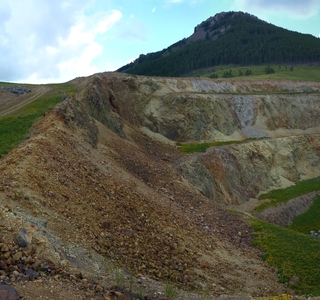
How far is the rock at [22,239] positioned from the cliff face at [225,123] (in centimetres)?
2543

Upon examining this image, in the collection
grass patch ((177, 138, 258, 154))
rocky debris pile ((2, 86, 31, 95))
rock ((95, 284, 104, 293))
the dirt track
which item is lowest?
rock ((95, 284, 104, 293))

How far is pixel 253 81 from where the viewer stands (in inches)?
2734

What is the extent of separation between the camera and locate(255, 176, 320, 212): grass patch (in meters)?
40.3

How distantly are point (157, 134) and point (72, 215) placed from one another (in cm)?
3328

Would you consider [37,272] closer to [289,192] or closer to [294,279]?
[294,279]

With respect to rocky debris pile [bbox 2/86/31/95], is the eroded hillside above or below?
below

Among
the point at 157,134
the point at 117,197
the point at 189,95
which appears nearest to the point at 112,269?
the point at 117,197

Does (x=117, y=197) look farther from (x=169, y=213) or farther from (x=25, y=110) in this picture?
(x=25, y=110)

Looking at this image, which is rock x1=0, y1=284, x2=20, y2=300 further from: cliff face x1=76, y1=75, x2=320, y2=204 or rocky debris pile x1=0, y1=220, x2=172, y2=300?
cliff face x1=76, y1=75, x2=320, y2=204

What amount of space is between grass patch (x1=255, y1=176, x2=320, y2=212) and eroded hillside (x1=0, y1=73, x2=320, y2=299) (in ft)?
7.09

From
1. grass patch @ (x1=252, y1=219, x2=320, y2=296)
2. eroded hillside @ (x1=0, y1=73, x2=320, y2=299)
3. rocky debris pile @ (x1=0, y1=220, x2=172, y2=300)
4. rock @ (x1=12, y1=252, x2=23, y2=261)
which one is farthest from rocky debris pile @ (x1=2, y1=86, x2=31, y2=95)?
rock @ (x1=12, y1=252, x2=23, y2=261)

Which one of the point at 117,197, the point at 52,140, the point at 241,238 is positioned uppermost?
the point at 52,140

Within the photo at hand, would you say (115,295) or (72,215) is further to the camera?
(72,215)

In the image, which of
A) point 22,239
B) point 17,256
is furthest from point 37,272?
point 22,239
